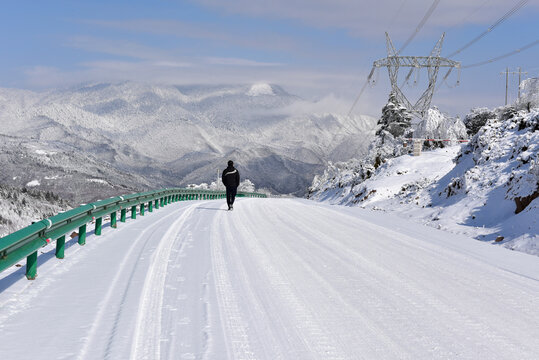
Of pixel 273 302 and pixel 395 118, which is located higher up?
pixel 395 118

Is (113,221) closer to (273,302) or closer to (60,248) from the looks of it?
(60,248)

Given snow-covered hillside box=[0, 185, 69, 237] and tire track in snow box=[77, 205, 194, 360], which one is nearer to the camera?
tire track in snow box=[77, 205, 194, 360]

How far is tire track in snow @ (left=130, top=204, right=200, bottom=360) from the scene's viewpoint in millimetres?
4668

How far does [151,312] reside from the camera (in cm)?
580

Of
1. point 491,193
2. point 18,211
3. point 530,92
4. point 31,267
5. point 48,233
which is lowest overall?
point 18,211

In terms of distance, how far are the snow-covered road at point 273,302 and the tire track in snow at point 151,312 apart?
0.05ft

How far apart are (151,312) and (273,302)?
136cm

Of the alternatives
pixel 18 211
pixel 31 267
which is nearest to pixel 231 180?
pixel 31 267

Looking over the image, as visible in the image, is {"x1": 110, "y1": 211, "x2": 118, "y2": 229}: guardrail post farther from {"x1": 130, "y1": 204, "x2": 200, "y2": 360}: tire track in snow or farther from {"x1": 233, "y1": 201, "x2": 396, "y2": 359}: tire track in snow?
{"x1": 233, "y1": 201, "x2": 396, "y2": 359}: tire track in snow

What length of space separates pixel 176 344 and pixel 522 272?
19.7 feet

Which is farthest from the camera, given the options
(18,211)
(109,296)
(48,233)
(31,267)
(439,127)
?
(18,211)

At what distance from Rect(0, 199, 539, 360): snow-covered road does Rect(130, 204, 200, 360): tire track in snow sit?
0.02 metres

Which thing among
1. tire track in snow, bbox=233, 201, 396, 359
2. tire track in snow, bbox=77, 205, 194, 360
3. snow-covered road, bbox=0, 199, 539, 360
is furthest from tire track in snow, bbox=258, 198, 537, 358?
tire track in snow, bbox=77, 205, 194, 360

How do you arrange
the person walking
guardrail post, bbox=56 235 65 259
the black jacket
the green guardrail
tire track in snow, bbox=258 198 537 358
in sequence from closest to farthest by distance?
tire track in snow, bbox=258 198 537 358
the green guardrail
guardrail post, bbox=56 235 65 259
the person walking
the black jacket
